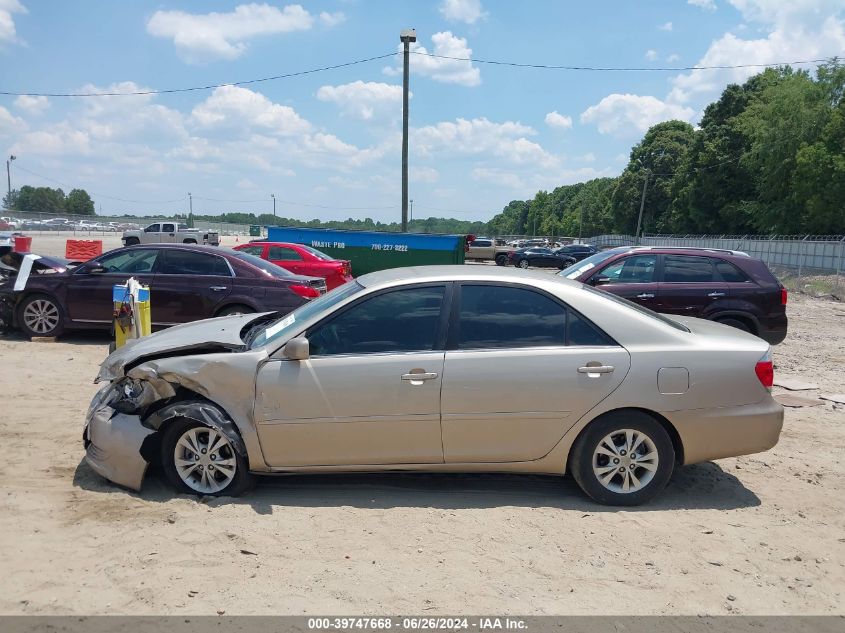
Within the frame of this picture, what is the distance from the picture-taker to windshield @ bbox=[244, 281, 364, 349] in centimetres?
468

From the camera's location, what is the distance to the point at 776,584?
368 cm

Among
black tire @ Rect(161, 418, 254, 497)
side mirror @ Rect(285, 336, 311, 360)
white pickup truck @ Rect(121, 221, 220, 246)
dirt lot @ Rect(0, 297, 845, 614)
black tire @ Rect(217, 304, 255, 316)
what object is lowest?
dirt lot @ Rect(0, 297, 845, 614)

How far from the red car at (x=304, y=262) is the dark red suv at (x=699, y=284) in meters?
7.14

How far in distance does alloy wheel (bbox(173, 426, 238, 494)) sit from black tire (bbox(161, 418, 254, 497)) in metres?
0.01

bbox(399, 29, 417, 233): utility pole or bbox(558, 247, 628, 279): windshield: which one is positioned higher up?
bbox(399, 29, 417, 233): utility pole

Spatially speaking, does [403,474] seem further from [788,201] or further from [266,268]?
[788,201]

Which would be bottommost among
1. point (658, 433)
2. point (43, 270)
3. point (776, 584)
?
point (776, 584)

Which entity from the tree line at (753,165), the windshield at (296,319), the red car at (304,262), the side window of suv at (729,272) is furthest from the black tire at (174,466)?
the tree line at (753,165)

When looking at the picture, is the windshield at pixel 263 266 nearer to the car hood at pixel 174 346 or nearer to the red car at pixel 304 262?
the car hood at pixel 174 346

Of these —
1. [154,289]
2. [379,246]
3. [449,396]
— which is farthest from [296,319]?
[379,246]

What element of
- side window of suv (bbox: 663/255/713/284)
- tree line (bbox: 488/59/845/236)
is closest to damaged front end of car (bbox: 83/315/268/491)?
side window of suv (bbox: 663/255/713/284)

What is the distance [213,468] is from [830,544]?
155 inches

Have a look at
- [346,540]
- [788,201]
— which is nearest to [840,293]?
[346,540]

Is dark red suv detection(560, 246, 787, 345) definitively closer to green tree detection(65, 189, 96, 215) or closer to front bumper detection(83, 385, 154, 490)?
front bumper detection(83, 385, 154, 490)
